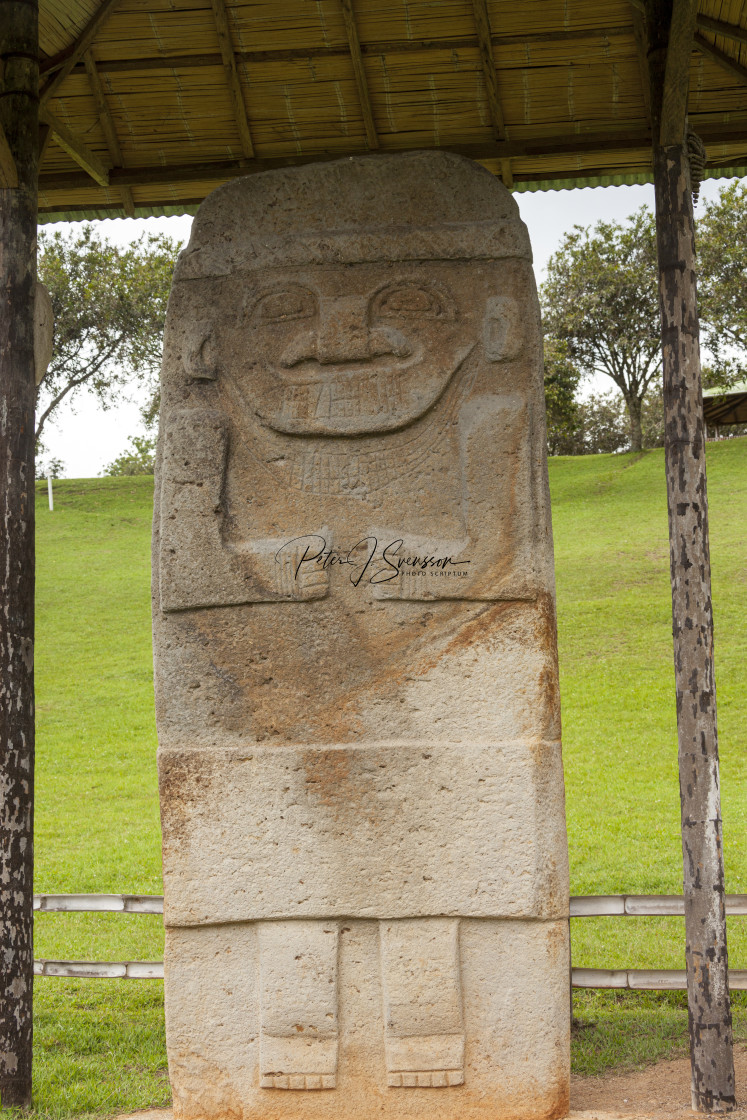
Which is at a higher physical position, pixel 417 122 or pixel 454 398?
pixel 417 122

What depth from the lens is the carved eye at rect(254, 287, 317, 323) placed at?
15.6 feet

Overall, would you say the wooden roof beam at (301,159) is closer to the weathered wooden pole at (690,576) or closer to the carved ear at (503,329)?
the weathered wooden pole at (690,576)

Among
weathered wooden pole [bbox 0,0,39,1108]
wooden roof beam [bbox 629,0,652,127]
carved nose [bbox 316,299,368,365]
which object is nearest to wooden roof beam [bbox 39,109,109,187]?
weathered wooden pole [bbox 0,0,39,1108]

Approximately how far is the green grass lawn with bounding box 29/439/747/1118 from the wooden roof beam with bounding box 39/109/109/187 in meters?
4.23

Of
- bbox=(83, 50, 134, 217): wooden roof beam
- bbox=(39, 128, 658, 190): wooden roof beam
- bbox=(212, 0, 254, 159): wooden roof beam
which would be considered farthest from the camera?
bbox=(39, 128, 658, 190): wooden roof beam

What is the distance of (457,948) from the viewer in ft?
14.4

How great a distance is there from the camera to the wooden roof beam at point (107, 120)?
17.4 feet

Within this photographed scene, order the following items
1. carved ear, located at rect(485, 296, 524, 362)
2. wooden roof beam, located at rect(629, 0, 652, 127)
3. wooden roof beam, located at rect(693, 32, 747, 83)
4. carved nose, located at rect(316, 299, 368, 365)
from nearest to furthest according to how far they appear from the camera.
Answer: carved ear, located at rect(485, 296, 524, 362) → carved nose, located at rect(316, 299, 368, 365) → wooden roof beam, located at rect(629, 0, 652, 127) → wooden roof beam, located at rect(693, 32, 747, 83)

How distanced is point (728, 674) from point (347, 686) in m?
10.1

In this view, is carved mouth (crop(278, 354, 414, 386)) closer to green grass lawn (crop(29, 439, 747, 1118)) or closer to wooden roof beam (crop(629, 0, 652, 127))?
wooden roof beam (crop(629, 0, 652, 127))

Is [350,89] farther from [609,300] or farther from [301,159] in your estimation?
[609,300]

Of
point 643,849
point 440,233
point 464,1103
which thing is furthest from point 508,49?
point 643,849

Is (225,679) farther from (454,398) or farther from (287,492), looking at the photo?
(454,398)

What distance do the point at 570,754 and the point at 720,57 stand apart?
302 inches
